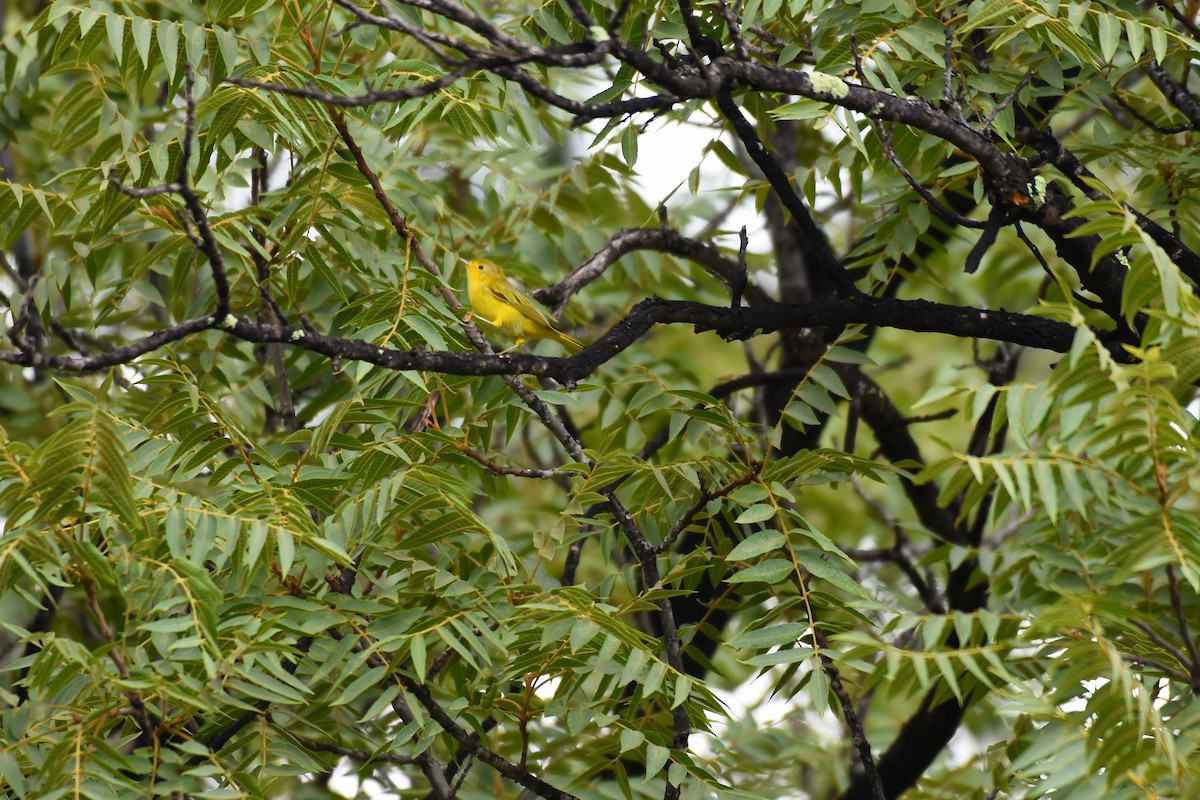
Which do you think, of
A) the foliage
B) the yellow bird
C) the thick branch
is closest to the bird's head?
the yellow bird

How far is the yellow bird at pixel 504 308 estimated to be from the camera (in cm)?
590

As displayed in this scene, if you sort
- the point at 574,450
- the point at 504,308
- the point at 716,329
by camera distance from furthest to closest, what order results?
1. the point at 504,308
2. the point at 574,450
3. the point at 716,329

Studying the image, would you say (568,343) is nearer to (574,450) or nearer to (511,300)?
(511,300)

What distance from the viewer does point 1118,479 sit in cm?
295

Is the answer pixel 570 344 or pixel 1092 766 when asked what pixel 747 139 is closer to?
pixel 1092 766

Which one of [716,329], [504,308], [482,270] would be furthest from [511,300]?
[716,329]

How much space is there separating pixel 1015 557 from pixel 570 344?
2.45 meters

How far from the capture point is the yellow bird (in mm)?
5898

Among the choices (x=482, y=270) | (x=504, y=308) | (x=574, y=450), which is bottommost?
(x=574, y=450)

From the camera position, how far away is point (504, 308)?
6246 mm

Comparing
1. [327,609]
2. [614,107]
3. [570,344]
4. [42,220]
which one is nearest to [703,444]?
[570,344]

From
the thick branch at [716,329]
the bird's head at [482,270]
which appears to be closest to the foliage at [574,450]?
the thick branch at [716,329]

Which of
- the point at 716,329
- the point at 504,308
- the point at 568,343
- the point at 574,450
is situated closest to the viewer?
the point at 716,329

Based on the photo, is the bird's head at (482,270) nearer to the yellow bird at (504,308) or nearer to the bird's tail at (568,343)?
the yellow bird at (504,308)
